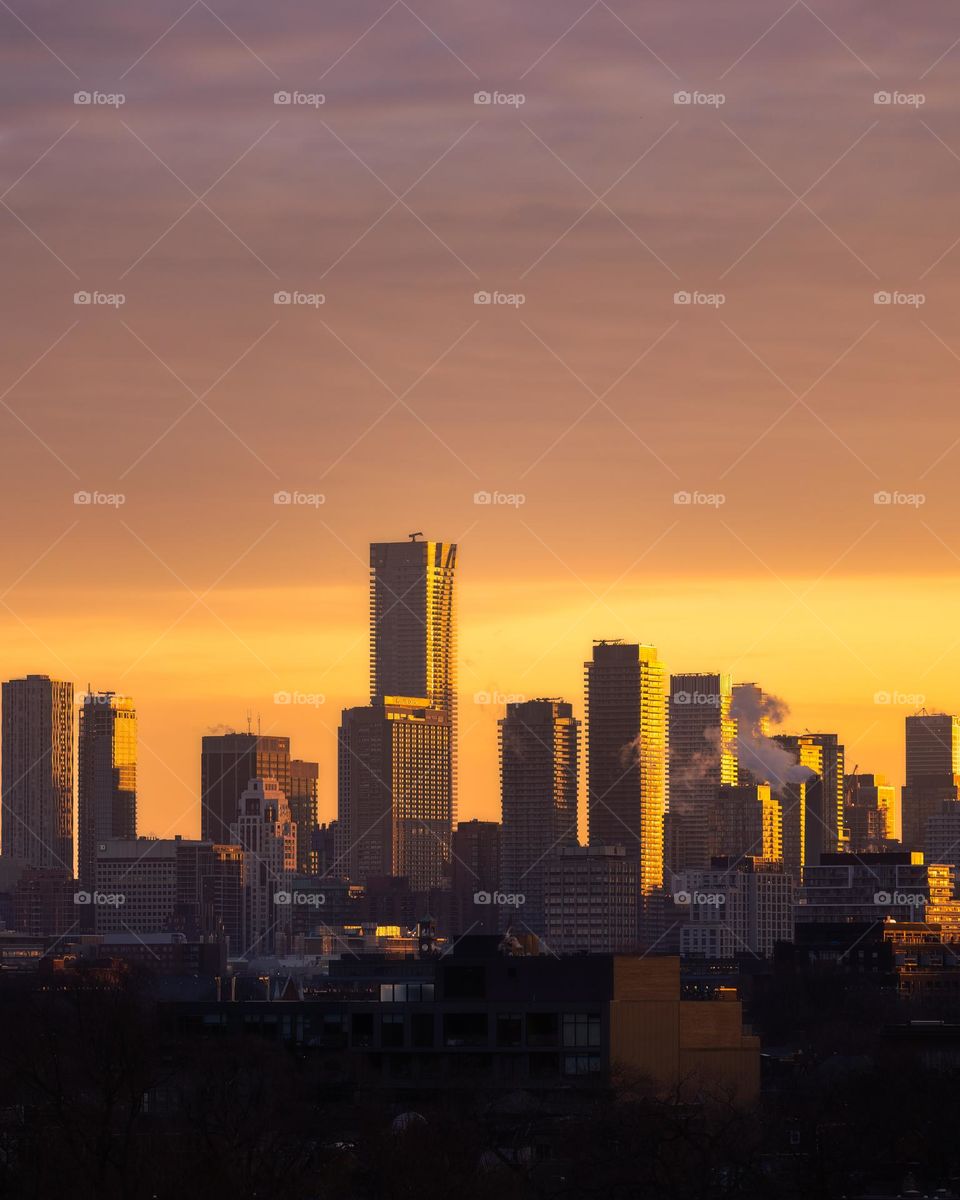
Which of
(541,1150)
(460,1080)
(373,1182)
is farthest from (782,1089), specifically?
(373,1182)

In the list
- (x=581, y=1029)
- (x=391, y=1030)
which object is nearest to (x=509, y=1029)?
(x=581, y=1029)

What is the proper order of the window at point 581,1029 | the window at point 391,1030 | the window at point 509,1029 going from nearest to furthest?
1. the window at point 581,1029
2. the window at point 509,1029
3. the window at point 391,1030

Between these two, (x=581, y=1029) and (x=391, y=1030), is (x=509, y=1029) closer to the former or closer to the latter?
(x=581, y=1029)

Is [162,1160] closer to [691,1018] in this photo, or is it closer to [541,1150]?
[541,1150]

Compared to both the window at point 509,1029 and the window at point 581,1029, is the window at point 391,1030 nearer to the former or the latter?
the window at point 509,1029

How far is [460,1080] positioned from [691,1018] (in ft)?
30.4

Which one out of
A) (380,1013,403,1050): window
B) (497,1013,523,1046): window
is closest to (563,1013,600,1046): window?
(497,1013,523,1046): window

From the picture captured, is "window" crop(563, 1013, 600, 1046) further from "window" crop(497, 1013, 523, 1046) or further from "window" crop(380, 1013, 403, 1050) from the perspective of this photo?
"window" crop(380, 1013, 403, 1050)

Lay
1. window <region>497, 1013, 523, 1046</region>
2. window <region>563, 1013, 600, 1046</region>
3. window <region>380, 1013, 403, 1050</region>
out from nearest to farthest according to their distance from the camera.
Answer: window <region>563, 1013, 600, 1046</region> → window <region>497, 1013, 523, 1046</region> → window <region>380, 1013, 403, 1050</region>

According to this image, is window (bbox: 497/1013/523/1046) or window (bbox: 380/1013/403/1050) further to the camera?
window (bbox: 380/1013/403/1050)

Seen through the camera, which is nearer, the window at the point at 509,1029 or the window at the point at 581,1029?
the window at the point at 581,1029

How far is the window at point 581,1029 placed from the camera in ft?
274

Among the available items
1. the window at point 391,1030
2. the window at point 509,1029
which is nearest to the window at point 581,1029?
the window at point 509,1029

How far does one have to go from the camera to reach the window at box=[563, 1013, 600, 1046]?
83.6 meters
